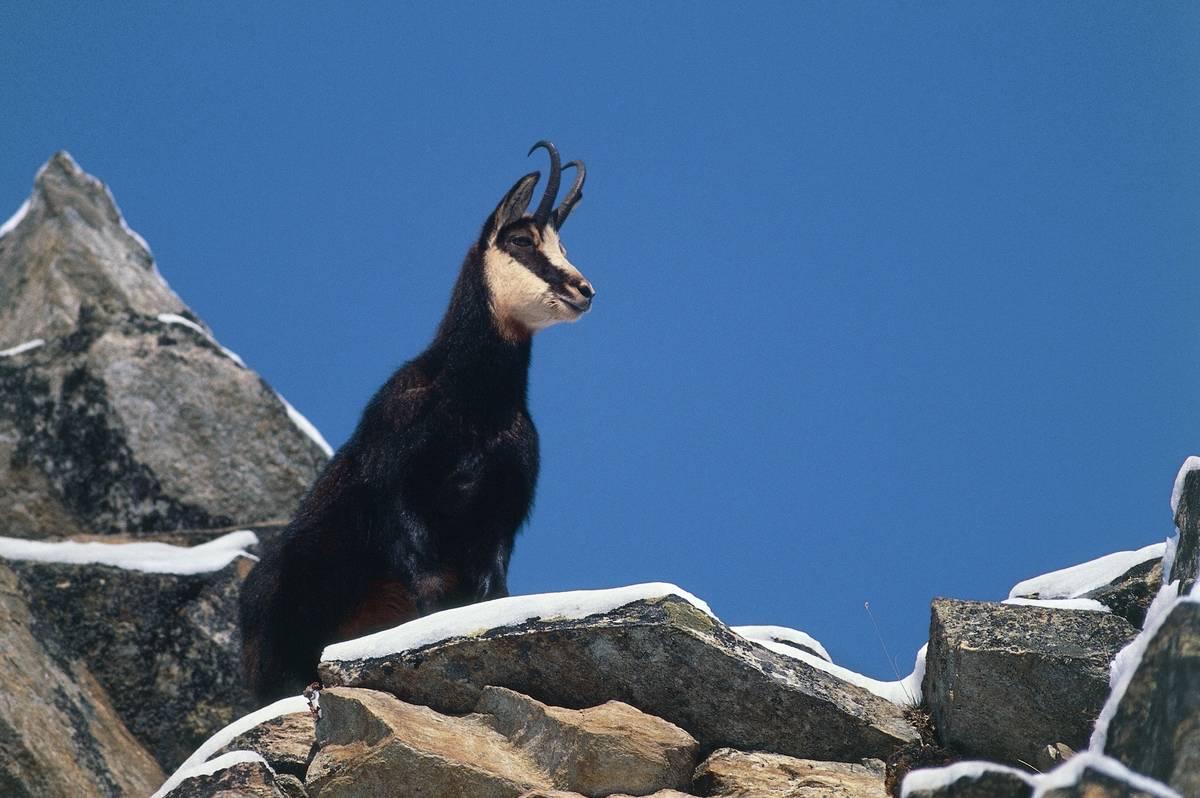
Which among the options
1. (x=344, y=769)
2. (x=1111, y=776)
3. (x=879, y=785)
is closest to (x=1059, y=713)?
(x=879, y=785)

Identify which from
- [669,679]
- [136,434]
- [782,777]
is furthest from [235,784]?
[136,434]

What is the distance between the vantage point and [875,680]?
6.04 m

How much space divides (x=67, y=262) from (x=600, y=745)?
398 inches

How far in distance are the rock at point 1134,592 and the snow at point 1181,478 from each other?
0.51 meters

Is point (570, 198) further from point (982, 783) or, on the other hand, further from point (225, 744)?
point (982, 783)

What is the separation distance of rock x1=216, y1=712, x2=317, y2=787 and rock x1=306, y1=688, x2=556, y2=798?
0.14 metres

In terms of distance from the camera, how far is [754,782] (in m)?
5.06

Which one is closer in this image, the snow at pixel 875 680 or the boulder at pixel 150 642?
the snow at pixel 875 680

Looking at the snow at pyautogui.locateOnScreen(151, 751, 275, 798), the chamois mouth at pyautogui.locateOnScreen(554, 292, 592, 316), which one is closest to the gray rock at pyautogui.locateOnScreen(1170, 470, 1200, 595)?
the snow at pyautogui.locateOnScreen(151, 751, 275, 798)

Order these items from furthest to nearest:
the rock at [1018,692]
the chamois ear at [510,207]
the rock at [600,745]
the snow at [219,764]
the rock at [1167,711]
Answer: the chamois ear at [510,207]
the snow at [219,764]
the rock at [1018,692]
the rock at [600,745]
the rock at [1167,711]

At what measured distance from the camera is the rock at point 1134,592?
224 inches

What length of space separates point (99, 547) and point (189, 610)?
93 cm

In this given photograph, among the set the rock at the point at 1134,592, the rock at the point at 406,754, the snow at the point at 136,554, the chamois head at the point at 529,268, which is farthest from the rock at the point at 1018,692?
the snow at the point at 136,554

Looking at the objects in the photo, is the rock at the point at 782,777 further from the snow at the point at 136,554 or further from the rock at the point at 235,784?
the snow at the point at 136,554
